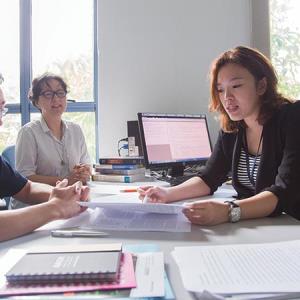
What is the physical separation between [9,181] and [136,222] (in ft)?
2.09

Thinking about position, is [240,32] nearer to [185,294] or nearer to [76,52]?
[76,52]

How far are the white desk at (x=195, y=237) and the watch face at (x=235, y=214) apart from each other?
0.02 m

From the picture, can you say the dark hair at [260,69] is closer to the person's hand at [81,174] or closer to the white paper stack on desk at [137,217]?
the white paper stack on desk at [137,217]

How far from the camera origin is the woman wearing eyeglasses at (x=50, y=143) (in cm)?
196

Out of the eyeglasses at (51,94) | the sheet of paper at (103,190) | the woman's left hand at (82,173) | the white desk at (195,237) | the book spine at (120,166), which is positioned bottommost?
the white desk at (195,237)

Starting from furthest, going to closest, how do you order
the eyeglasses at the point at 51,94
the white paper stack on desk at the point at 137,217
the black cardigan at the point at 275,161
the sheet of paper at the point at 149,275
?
1. the eyeglasses at the point at 51,94
2. the black cardigan at the point at 275,161
3. the white paper stack on desk at the point at 137,217
4. the sheet of paper at the point at 149,275

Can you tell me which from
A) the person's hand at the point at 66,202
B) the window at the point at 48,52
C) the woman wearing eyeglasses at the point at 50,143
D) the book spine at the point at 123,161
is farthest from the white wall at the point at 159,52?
the person's hand at the point at 66,202

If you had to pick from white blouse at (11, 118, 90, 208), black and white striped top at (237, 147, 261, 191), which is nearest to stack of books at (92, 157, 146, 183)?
white blouse at (11, 118, 90, 208)

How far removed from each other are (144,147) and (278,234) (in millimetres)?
1063

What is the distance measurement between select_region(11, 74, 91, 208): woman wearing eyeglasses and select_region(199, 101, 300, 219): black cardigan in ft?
2.52

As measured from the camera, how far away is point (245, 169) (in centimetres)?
143

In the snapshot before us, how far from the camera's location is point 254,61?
143cm

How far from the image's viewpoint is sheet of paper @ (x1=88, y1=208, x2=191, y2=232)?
1002 millimetres

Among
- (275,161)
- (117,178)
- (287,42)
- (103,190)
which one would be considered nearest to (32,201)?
(103,190)
